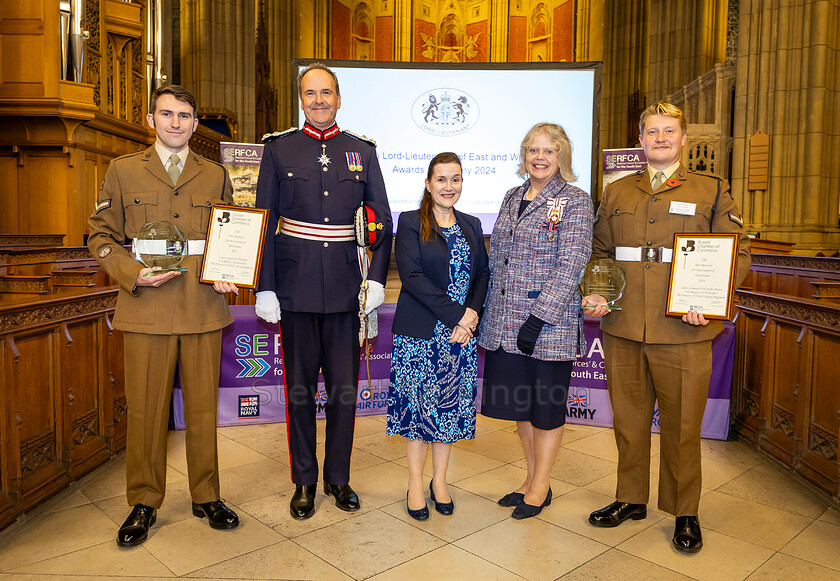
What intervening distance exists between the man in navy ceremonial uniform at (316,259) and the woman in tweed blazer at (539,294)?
568 millimetres

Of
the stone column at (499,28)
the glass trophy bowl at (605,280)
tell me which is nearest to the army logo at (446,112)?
the glass trophy bowl at (605,280)

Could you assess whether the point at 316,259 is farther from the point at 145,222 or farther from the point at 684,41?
the point at 684,41

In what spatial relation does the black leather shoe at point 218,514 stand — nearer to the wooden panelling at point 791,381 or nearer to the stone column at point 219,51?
the wooden panelling at point 791,381

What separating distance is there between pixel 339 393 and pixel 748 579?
1.83m

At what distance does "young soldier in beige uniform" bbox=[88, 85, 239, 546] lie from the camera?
8.60 ft

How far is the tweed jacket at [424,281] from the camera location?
2.75 m

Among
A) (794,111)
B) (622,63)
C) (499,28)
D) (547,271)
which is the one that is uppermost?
(499,28)

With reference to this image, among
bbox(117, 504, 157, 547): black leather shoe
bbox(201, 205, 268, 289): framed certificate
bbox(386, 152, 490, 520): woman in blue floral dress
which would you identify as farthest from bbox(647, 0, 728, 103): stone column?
bbox(117, 504, 157, 547): black leather shoe

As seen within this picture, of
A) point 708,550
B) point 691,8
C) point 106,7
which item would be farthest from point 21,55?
point 691,8

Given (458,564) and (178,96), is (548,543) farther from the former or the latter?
(178,96)

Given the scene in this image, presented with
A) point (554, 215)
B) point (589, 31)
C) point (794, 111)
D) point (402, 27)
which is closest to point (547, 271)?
point (554, 215)

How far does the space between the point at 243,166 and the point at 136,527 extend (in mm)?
4030

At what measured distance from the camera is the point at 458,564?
2.50 m

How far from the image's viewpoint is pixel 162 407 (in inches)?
108
